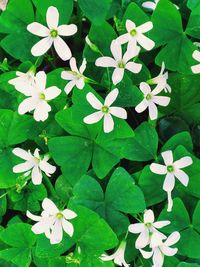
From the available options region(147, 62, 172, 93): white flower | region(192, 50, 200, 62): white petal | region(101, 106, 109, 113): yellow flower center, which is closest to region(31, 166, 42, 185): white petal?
region(101, 106, 109, 113): yellow flower center

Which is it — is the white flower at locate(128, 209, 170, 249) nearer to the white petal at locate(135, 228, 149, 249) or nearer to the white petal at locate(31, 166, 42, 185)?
the white petal at locate(135, 228, 149, 249)

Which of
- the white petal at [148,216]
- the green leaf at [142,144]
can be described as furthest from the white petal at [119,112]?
the white petal at [148,216]

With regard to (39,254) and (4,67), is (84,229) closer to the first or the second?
(39,254)

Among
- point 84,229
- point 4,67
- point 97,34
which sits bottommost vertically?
point 84,229

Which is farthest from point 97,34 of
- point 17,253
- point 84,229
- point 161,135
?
point 17,253

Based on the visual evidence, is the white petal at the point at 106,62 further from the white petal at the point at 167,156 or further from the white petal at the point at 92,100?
the white petal at the point at 167,156

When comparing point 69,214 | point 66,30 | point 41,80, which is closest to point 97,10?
point 66,30

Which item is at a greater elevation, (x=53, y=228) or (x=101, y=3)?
(x=101, y=3)
